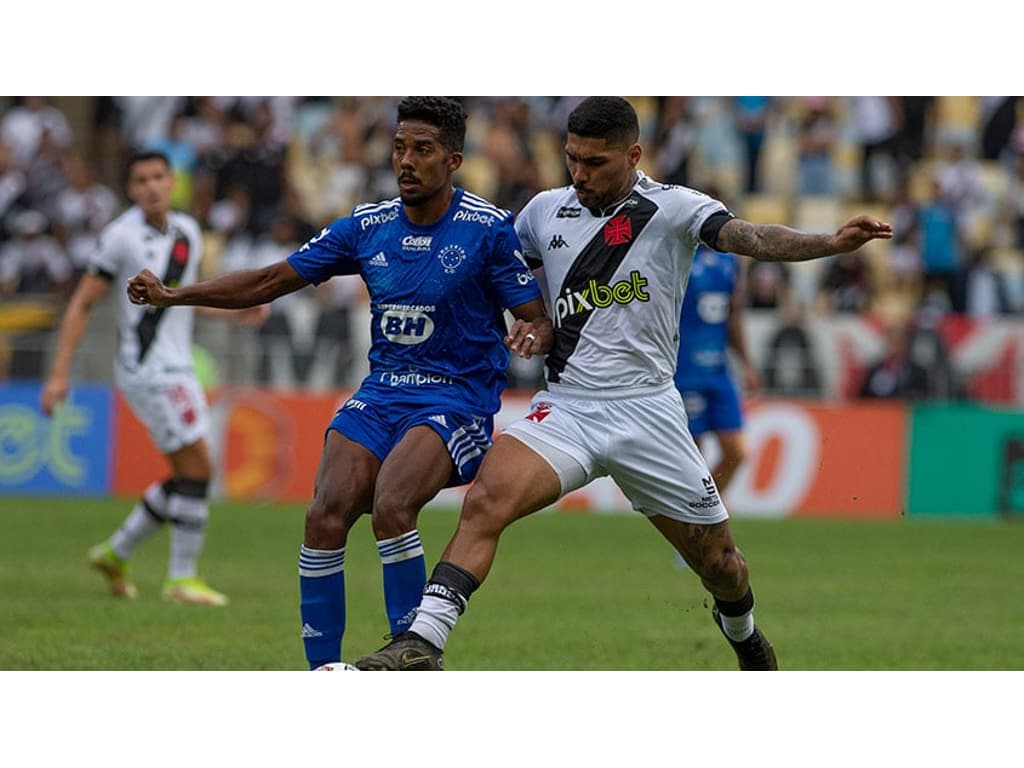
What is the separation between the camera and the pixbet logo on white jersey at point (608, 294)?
779 cm

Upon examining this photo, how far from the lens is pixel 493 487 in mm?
7398

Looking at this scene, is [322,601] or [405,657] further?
[322,601]

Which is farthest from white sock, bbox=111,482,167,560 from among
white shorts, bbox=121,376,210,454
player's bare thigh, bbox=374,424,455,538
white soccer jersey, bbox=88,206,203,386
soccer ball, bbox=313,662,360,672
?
soccer ball, bbox=313,662,360,672

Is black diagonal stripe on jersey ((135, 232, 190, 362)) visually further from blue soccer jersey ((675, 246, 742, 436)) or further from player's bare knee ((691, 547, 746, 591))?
player's bare knee ((691, 547, 746, 591))

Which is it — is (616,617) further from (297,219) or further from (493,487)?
(297,219)

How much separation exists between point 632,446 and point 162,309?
5336 millimetres

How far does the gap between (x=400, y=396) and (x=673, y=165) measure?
16086mm

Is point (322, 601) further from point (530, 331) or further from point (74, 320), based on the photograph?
point (74, 320)

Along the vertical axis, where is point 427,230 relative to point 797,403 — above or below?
above

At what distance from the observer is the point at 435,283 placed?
7.89 meters

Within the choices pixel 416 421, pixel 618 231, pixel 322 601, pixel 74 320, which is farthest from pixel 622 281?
pixel 74 320

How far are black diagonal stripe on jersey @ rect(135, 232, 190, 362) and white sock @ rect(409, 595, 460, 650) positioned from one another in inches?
217

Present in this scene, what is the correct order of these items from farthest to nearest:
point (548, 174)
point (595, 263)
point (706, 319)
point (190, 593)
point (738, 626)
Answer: point (548, 174), point (706, 319), point (190, 593), point (738, 626), point (595, 263)

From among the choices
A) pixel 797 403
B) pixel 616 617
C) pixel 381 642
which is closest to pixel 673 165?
pixel 797 403
